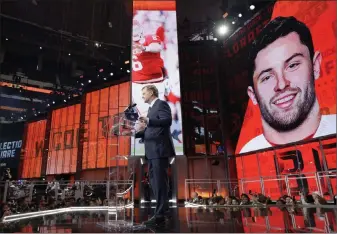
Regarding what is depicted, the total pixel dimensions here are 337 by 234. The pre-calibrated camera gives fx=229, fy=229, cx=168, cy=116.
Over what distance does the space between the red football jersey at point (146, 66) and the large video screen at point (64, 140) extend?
5999mm

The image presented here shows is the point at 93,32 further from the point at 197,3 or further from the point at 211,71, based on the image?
the point at 211,71

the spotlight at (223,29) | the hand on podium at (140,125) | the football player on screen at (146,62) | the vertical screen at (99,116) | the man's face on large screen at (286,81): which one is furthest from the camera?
the vertical screen at (99,116)

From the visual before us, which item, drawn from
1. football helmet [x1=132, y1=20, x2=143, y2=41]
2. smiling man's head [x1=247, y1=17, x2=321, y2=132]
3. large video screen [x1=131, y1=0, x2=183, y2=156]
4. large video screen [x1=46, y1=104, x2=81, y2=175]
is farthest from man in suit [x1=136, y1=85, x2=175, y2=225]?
large video screen [x1=46, y1=104, x2=81, y2=175]

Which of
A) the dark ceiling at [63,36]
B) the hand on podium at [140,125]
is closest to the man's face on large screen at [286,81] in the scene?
the hand on podium at [140,125]

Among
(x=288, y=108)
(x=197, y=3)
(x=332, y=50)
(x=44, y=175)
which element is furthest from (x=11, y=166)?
(x=332, y=50)

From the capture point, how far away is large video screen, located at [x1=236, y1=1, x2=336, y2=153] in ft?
18.3

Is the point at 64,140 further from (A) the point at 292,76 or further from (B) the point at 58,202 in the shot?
(A) the point at 292,76

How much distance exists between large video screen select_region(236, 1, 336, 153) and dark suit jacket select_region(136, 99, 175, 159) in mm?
4872

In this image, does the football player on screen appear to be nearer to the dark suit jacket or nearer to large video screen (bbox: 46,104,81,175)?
the dark suit jacket

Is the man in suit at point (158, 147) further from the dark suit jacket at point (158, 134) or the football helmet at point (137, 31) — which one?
the football helmet at point (137, 31)

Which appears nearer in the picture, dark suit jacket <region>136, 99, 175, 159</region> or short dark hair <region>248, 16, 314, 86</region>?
dark suit jacket <region>136, 99, 175, 159</region>

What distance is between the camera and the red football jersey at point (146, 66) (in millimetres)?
8203

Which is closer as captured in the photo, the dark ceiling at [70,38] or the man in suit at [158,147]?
the man in suit at [158,147]

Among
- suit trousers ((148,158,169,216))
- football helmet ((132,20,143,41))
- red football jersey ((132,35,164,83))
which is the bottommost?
suit trousers ((148,158,169,216))
